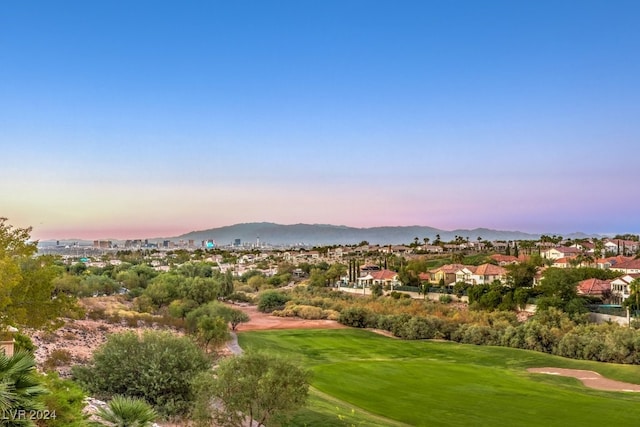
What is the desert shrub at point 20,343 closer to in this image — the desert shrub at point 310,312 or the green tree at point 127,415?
the green tree at point 127,415

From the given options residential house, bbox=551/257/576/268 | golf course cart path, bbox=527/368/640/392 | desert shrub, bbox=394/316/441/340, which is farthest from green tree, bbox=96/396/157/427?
residential house, bbox=551/257/576/268

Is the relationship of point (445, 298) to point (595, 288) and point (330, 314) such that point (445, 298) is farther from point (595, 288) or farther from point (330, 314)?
point (595, 288)

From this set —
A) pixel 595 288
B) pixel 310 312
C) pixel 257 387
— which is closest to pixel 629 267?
pixel 595 288

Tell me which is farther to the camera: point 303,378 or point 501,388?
point 501,388

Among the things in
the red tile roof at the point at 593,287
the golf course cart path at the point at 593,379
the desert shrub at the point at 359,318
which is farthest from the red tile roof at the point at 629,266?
the golf course cart path at the point at 593,379

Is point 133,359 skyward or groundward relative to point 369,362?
skyward

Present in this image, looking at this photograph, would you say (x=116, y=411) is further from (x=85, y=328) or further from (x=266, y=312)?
(x=266, y=312)

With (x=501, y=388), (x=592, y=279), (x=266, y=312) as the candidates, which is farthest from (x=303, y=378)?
(x=592, y=279)
